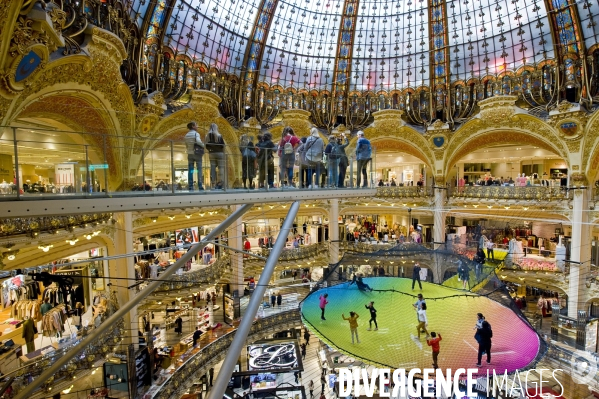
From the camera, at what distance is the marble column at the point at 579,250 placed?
21.9 metres

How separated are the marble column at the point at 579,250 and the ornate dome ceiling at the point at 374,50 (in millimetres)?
6295

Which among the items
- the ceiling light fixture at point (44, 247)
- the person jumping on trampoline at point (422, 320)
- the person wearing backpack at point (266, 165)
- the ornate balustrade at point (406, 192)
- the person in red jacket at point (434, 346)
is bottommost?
the person in red jacket at point (434, 346)

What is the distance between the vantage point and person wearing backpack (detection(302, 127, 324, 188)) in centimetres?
955

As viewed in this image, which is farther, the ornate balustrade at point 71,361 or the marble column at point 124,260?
the marble column at point 124,260

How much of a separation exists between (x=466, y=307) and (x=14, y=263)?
1547 centimetres

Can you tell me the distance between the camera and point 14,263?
1232 centimetres

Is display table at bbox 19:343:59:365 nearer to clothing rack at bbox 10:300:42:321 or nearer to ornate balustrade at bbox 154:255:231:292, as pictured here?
clothing rack at bbox 10:300:42:321

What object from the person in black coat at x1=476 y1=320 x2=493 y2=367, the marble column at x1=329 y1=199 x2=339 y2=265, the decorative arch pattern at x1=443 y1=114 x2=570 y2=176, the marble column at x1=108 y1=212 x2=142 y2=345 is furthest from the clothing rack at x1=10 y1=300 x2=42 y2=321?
the decorative arch pattern at x1=443 y1=114 x2=570 y2=176

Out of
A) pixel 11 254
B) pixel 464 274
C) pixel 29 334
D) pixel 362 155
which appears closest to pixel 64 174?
pixel 362 155

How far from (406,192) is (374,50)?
39.5 feet

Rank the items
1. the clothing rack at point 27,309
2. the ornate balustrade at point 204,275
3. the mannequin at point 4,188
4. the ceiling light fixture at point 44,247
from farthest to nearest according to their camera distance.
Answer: the ornate balustrade at point 204,275
the clothing rack at point 27,309
the ceiling light fixture at point 44,247
the mannequin at point 4,188

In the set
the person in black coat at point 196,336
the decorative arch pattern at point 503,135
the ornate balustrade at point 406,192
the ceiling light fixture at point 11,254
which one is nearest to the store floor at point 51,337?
the ceiling light fixture at point 11,254

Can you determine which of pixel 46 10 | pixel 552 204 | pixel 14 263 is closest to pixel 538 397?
pixel 552 204

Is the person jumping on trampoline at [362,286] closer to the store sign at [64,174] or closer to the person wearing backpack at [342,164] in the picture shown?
the person wearing backpack at [342,164]
